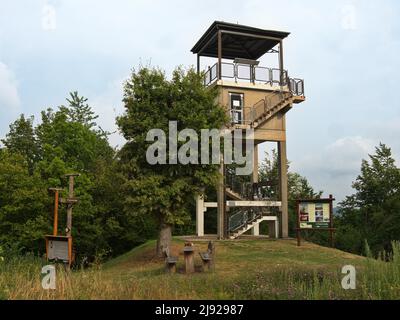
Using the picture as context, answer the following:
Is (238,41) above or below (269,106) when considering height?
above

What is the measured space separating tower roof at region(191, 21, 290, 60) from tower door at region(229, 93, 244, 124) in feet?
11.0

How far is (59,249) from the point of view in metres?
16.8

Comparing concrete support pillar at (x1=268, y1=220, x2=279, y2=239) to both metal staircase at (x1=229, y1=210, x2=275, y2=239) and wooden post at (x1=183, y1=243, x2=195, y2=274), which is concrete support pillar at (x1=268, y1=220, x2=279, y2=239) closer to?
metal staircase at (x1=229, y1=210, x2=275, y2=239)

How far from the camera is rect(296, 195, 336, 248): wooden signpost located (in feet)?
74.8

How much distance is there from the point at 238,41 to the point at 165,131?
1076 cm

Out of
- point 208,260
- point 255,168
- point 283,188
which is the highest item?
point 255,168

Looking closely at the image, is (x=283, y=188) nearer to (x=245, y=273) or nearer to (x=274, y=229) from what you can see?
(x=274, y=229)

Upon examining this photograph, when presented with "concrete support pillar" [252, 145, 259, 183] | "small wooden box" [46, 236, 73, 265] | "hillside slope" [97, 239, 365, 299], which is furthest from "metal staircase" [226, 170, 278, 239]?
"small wooden box" [46, 236, 73, 265]

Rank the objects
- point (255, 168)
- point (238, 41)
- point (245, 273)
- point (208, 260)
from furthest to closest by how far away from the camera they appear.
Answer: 1. point (255, 168)
2. point (238, 41)
3. point (208, 260)
4. point (245, 273)

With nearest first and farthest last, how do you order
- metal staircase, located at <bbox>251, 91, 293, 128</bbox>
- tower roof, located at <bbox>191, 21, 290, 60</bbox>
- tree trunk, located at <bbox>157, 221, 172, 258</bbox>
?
tree trunk, located at <bbox>157, 221, 172, 258</bbox> → tower roof, located at <bbox>191, 21, 290, 60</bbox> → metal staircase, located at <bbox>251, 91, 293, 128</bbox>

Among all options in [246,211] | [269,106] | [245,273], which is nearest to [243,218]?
[246,211]

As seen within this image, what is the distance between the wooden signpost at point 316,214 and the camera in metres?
22.8
